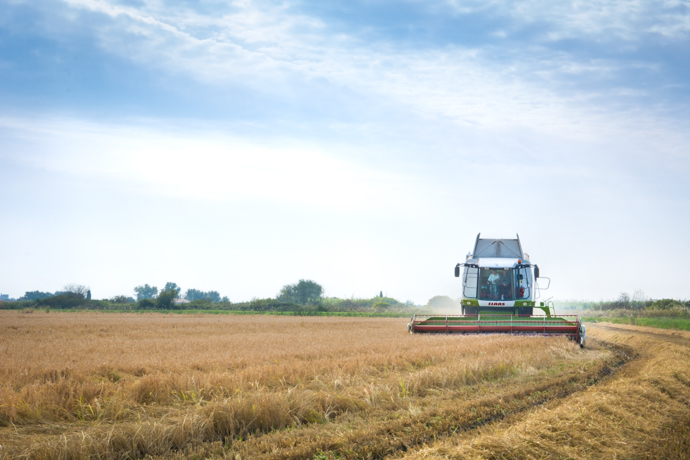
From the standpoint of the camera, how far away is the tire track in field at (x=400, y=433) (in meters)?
5.71

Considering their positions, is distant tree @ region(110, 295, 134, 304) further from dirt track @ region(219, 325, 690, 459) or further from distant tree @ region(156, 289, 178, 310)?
dirt track @ region(219, 325, 690, 459)

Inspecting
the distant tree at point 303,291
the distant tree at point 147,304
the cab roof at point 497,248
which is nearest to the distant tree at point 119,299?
the distant tree at point 147,304

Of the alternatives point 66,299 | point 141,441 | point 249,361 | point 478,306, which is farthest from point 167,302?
point 141,441

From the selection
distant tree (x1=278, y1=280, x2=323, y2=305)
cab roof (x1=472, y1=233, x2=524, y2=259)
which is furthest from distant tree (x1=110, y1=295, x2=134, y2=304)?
cab roof (x1=472, y1=233, x2=524, y2=259)

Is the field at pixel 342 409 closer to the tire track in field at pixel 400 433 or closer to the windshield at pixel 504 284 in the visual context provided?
the tire track in field at pixel 400 433

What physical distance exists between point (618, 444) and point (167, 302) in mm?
72720

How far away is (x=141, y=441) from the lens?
5.75 metres

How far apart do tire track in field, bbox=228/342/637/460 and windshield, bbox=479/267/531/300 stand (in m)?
12.0

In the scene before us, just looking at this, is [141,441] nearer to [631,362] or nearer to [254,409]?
[254,409]

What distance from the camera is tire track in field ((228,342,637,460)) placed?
5.71 m

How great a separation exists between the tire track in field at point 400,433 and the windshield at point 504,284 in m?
12.0

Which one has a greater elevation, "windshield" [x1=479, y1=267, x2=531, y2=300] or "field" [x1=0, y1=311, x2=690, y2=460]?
"windshield" [x1=479, y1=267, x2=531, y2=300]

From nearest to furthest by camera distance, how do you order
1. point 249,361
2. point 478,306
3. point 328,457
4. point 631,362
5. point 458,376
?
point 328,457, point 458,376, point 249,361, point 631,362, point 478,306

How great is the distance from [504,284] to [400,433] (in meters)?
15.6
